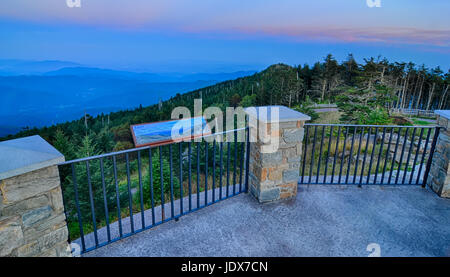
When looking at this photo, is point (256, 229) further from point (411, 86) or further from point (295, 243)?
point (411, 86)

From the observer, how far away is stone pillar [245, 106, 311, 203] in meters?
2.93

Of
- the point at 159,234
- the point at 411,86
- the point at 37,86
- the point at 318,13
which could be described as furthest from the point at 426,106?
the point at 37,86

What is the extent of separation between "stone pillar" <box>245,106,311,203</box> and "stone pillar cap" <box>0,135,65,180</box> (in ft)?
6.81

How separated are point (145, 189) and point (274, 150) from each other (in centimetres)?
629

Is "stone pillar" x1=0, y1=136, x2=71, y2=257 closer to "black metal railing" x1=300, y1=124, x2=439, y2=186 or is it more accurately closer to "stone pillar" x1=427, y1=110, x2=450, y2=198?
"black metal railing" x1=300, y1=124, x2=439, y2=186

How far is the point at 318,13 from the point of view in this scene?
5996 mm

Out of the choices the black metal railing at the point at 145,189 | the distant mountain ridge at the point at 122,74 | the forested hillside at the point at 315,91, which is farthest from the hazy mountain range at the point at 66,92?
the black metal railing at the point at 145,189

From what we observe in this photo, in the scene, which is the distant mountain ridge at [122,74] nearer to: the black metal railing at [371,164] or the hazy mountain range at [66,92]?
the hazy mountain range at [66,92]

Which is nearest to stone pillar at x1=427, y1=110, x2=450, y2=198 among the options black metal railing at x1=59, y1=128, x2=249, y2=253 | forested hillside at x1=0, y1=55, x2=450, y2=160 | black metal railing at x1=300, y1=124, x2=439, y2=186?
black metal railing at x1=300, y1=124, x2=439, y2=186

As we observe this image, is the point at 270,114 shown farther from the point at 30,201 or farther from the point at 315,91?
the point at 315,91

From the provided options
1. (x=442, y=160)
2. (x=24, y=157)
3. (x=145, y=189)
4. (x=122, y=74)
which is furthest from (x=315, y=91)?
(x=122, y=74)

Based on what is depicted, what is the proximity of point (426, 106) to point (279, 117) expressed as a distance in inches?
1552

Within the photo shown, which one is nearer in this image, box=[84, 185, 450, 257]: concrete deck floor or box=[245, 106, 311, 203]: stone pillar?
box=[84, 185, 450, 257]: concrete deck floor

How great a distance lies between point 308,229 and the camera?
8.84 ft
